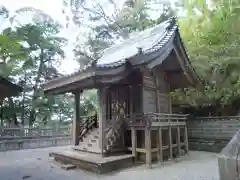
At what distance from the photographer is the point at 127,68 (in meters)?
7.89

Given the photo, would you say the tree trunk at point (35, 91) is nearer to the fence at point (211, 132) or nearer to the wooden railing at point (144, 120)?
the wooden railing at point (144, 120)

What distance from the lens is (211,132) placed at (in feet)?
38.2

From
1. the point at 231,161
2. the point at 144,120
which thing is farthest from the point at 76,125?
the point at 231,161

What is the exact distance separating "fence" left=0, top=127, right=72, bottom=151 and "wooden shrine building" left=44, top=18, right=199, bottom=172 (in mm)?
4962

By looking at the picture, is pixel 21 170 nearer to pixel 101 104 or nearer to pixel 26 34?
pixel 101 104

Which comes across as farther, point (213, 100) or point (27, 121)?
point (27, 121)

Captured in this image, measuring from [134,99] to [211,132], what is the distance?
195 inches

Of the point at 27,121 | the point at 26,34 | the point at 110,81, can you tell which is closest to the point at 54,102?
the point at 27,121

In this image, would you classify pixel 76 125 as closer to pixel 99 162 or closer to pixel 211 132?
pixel 99 162

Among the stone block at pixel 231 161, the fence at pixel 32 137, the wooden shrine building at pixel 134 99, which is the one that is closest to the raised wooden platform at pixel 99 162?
the wooden shrine building at pixel 134 99

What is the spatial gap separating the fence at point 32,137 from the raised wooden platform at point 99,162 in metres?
5.85

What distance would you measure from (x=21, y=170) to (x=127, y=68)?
4.81 meters

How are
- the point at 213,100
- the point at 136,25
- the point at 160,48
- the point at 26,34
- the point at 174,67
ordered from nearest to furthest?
the point at 160,48, the point at 174,67, the point at 213,100, the point at 26,34, the point at 136,25

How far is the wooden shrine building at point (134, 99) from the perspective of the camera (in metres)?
7.75
